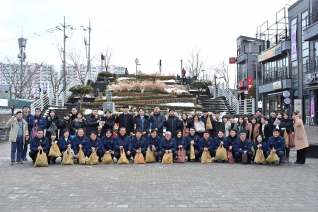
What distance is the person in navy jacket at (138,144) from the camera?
1038 centimetres

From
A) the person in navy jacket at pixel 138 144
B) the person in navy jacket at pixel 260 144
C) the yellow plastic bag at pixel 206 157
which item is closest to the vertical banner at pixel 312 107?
the person in navy jacket at pixel 260 144

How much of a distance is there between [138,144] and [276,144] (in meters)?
4.25

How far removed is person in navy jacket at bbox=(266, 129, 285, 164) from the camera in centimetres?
978

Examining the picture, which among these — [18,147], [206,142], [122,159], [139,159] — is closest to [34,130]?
[18,147]

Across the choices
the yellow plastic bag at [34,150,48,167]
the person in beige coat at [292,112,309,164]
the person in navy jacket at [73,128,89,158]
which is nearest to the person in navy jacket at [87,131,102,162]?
the person in navy jacket at [73,128,89,158]

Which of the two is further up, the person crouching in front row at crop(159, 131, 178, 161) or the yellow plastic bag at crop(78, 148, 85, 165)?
the person crouching in front row at crop(159, 131, 178, 161)

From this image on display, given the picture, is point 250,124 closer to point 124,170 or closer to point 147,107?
point 124,170

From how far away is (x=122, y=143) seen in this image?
10469 mm

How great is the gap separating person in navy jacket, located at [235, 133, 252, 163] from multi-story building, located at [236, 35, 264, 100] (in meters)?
38.9

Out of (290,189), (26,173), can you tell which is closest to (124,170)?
(26,173)

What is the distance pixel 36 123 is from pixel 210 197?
685cm

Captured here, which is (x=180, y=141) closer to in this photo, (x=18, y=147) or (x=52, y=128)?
(x=52, y=128)

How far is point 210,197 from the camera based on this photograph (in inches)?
238

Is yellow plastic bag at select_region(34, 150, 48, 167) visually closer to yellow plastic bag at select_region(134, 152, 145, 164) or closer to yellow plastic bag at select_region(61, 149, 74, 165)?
yellow plastic bag at select_region(61, 149, 74, 165)
